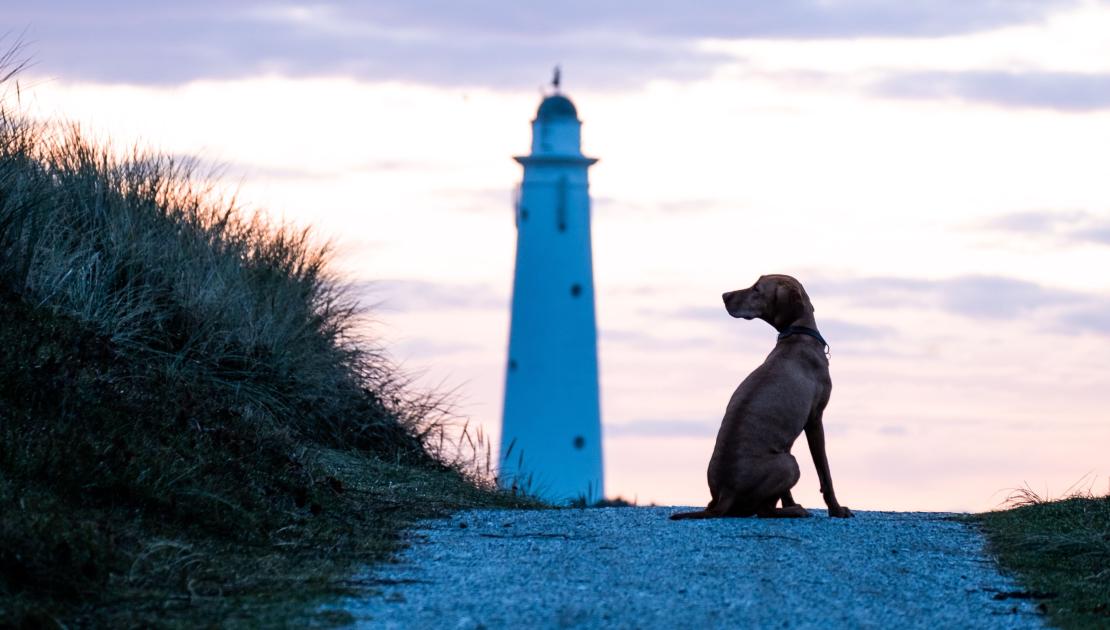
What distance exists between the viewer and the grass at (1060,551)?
6480 mm

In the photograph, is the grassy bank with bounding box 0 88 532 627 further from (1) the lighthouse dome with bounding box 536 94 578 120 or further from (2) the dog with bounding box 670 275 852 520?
(1) the lighthouse dome with bounding box 536 94 578 120

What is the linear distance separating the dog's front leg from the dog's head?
0.76 meters

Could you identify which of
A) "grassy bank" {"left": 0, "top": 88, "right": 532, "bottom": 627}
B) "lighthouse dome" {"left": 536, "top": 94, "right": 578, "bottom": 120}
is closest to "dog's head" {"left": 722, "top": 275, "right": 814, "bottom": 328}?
"grassy bank" {"left": 0, "top": 88, "right": 532, "bottom": 627}

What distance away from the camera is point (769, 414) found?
28.0 ft

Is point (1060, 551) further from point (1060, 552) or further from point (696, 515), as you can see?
point (696, 515)

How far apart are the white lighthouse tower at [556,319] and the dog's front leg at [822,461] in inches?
798

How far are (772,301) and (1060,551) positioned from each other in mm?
2496

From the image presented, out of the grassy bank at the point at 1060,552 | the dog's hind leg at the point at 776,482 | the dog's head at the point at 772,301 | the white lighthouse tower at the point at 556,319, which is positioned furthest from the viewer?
the white lighthouse tower at the point at 556,319

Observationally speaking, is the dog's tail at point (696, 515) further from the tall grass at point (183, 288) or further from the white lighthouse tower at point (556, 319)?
the white lighthouse tower at point (556, 319)

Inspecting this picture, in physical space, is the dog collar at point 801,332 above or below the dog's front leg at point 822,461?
above

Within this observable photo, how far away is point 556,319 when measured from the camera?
1160 inches

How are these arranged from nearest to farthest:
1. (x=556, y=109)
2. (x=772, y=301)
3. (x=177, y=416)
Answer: (x=177, y=416), (x=772, y=301), (x=556, y=109)

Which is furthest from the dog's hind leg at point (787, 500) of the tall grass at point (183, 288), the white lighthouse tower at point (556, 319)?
the white lighthouse tower at point (556, 319)

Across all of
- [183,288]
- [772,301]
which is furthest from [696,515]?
[183,288]
